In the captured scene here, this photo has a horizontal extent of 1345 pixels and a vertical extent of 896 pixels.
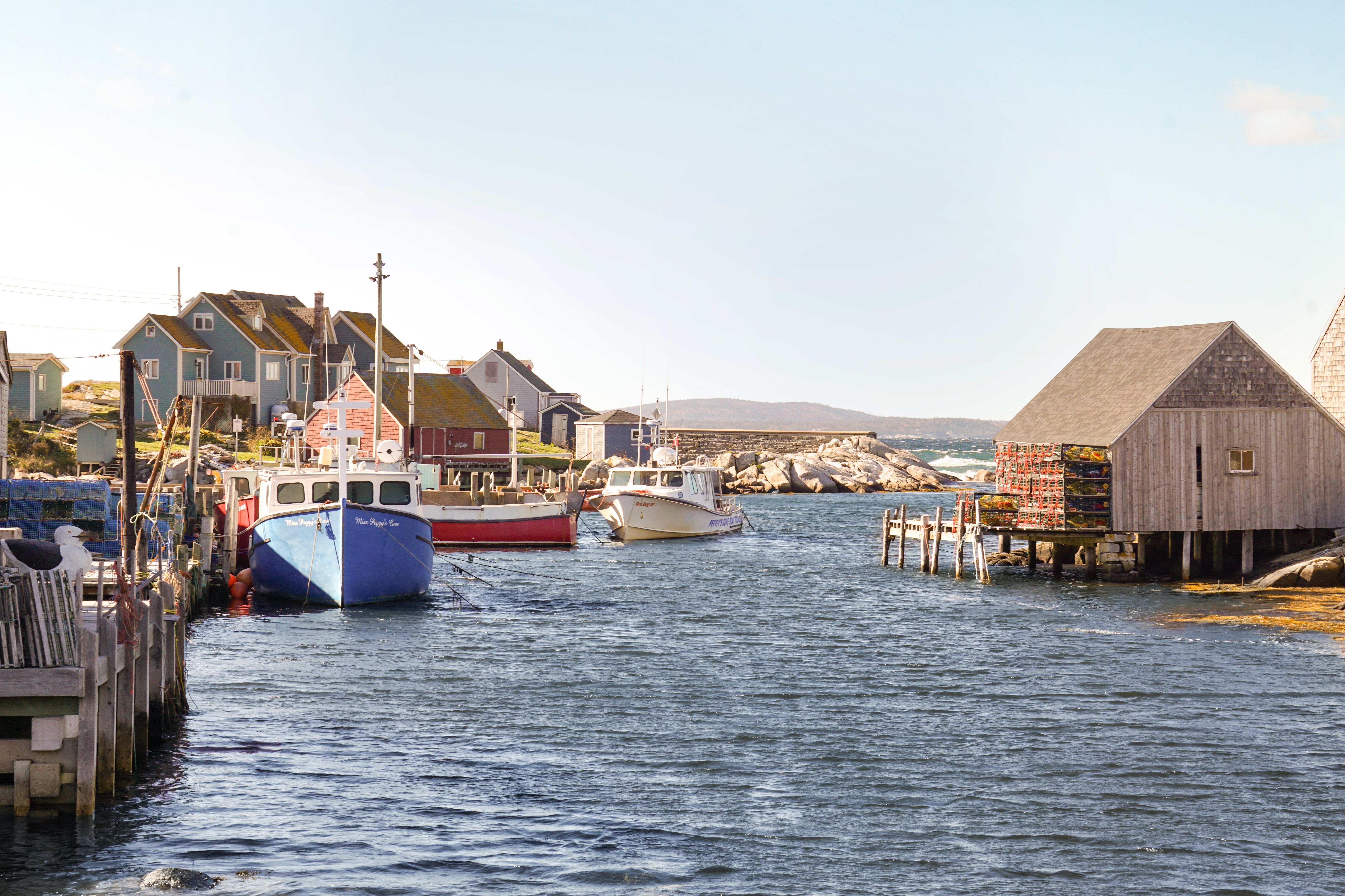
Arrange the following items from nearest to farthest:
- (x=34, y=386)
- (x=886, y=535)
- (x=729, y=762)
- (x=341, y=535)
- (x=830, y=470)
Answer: (x=729, y=762) < (x=341, y=535) < (x=886, y=535) < (x=34, y=386) < (x=830, y=470)

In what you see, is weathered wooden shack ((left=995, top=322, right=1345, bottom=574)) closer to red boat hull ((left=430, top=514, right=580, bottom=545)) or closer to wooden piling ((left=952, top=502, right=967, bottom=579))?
wooden piling ((left=952, top=502, right=967, bottom=579))

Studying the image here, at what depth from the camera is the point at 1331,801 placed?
14211mm

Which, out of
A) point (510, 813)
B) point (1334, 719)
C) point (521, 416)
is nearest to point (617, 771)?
point (510, 813)

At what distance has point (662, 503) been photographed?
53594 millimetres

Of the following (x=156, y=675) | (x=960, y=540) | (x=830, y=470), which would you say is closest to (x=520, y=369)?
(x=830, y=470)

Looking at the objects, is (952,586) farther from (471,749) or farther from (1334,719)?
(471,749)

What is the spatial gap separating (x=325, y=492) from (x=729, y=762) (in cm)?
1668

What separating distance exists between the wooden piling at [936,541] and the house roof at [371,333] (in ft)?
147

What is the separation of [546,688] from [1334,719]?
38.5 ft

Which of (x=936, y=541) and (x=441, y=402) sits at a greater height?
(x=441, y=402)

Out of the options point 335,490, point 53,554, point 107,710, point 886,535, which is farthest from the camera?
point 886,535

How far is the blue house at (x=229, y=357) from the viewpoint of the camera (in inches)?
2689

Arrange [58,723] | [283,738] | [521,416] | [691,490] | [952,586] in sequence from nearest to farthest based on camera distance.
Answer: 1. [58,723]
2. [283,738]
3. [952,586]
4. [691,490]
5. [521,416]

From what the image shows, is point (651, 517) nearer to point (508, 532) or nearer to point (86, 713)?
point (508, 532)
